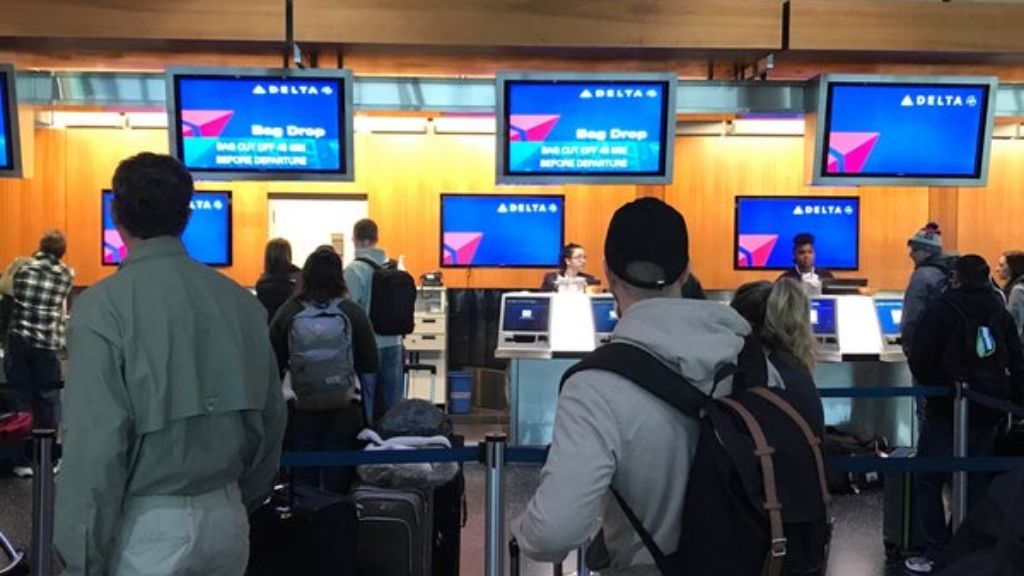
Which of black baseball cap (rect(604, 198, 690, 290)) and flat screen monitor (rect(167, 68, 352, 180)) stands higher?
flat screen monitor (rect(167, 68, 352, 180))

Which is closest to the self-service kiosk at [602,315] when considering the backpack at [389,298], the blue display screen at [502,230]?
the backpack at [389,298]

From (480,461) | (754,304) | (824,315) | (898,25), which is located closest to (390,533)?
(480,461)

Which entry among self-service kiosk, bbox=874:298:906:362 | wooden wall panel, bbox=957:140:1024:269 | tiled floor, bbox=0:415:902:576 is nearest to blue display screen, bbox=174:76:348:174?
tiled floor, bbox=0:415:902:576

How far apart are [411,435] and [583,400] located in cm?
279

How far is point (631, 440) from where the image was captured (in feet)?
5.97

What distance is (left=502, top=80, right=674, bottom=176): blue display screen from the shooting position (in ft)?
20.2

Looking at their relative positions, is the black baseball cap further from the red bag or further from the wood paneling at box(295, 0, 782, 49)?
the red bag

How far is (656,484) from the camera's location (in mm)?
1842

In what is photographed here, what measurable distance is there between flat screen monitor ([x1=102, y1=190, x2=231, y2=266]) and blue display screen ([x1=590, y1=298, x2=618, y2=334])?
14.6 ft

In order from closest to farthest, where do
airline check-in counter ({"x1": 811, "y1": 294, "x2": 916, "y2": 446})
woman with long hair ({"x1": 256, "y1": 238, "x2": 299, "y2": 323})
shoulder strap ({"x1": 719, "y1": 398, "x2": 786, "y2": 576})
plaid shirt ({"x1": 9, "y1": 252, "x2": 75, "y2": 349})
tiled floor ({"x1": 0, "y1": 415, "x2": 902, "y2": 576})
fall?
shoulder strap ({"x1": 719, "y1": 398, "x2": 786, "y2": 576})
tiled floor ({"x1": 0, "y1": 415, "x2": 902, "y2": 576})
woman with long hair ({"x1": 256, "y1": 238, "x2": 299, "y2": 323})
plaid shirt ({"x1": 9, "y1": 252, "x2": 75, "y2": 349})
airline check-in counter ({"x1": 811, "y1": 294, "x2": 916, "y2": 446})

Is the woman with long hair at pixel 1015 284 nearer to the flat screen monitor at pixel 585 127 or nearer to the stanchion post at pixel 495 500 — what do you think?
the flat screen monitor at pixel 585 127

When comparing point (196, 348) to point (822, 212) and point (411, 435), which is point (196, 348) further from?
point (822, 212)

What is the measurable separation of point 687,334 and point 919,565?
3.99 metres

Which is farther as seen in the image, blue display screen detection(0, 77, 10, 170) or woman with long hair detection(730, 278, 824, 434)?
blue display screen detection(0, 77, 10, 170)
